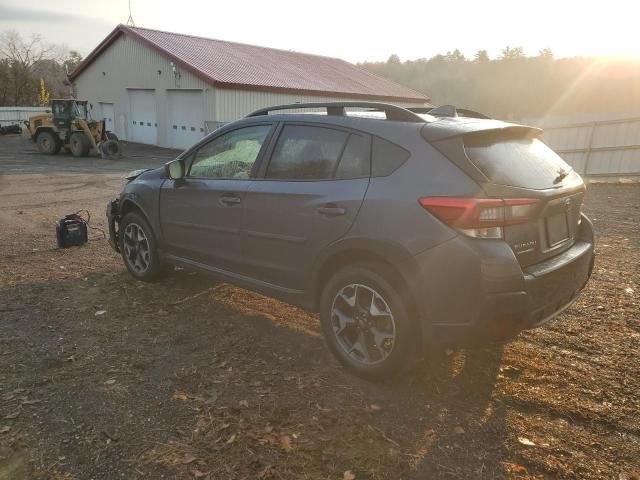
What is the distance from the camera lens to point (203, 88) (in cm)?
2227

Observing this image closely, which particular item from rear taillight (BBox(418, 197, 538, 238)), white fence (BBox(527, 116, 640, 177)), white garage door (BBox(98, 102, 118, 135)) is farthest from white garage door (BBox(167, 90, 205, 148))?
rear taillight (BBox(418, 197, 538, 238))

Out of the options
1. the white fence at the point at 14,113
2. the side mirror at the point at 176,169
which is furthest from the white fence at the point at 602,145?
the white fence at the point at 14,113

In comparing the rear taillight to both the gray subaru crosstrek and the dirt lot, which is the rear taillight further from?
the dirt lot

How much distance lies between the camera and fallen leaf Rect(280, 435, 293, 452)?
2.65 m

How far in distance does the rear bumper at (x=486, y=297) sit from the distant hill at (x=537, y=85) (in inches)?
1160

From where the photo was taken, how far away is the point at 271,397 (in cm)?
315

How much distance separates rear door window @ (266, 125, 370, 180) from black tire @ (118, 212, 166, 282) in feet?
6.21

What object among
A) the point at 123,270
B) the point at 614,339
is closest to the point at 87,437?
the point at 123,270

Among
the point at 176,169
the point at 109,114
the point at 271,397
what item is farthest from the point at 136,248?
the point at 109,114

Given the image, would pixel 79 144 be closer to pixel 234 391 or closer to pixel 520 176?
pixel 234 391

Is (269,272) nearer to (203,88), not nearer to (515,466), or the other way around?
(515,466)

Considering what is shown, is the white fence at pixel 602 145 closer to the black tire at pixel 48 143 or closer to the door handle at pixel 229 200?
the door handle at pixel 229 200

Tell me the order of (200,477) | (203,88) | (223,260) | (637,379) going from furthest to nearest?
(203,88), (223,260), (637,379), (200,477)

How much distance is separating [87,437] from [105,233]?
5.47 m
